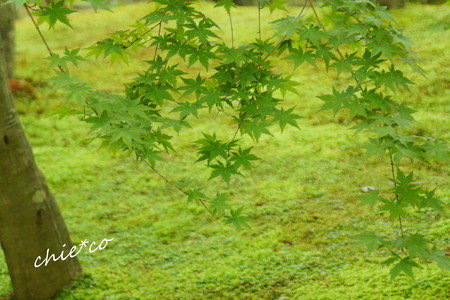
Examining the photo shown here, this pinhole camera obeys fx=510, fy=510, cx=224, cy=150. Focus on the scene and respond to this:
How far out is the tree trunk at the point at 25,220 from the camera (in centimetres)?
378

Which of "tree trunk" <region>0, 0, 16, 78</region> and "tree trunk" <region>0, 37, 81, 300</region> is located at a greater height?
"tree trunk" <region>0, 0, 16, 78</region>

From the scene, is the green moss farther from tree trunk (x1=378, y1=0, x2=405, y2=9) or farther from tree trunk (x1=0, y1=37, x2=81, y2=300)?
tree trunk (x1=378, y1=0, x2=405, y2=9)

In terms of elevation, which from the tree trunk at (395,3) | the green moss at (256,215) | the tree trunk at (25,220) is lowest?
the green moss at (256,215)

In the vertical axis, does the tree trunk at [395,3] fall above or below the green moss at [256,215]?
above

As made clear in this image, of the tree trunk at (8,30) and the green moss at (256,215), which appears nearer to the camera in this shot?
the green moss at (256,215)

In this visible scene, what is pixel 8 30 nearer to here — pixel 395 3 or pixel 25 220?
pixel 25 220

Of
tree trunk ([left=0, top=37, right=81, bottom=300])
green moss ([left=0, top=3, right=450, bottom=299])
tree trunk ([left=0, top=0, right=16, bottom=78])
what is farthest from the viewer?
tree trunk ([left=0, top=0, right=16, bottom=78])

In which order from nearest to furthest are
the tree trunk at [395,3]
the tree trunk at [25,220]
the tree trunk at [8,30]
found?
the tree trunk at [25,220], the tree trunk at [8,30], the tree trunk at [395,3]

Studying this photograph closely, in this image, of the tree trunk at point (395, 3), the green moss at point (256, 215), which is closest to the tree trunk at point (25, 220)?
the green moss at point (256, 215)

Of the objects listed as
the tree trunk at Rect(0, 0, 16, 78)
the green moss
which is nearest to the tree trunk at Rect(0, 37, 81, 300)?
the green moss

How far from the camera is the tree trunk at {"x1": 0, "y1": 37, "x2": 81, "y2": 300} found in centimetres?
378

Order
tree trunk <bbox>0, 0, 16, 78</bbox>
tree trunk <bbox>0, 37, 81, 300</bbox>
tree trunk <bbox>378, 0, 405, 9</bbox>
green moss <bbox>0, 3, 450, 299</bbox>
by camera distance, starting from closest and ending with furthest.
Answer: tree trunk <bbox>0, 37, 81, 300</bbox> < green moss <bbox>0, 3, 450, 299</bbox> < tree trunk <bbox>0, 0, 16, 78</bbox> < tree trunk <bbox>378, 0, 405, 9</bbox>

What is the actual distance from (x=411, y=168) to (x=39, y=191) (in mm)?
4052

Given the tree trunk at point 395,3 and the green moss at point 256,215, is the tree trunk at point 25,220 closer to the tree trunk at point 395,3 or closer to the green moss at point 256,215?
the green moss at point 256,215
